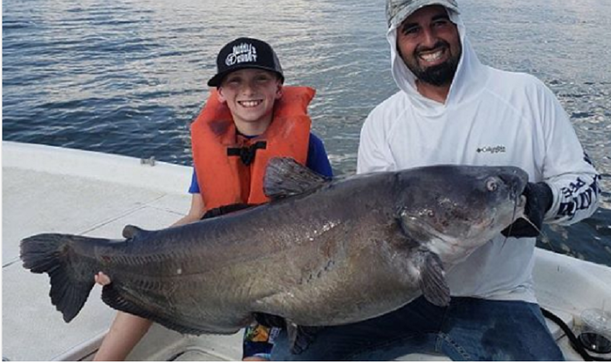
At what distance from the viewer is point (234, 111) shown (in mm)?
3666

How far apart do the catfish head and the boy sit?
46.1 inches

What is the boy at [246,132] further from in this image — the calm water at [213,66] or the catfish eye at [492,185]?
the calm water at [213,66]

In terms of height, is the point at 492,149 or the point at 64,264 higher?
the point at 492,149

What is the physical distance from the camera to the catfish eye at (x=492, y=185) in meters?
2.59

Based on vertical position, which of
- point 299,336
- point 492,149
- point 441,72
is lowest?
point 299,336

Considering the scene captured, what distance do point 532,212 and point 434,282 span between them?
0.56 metres

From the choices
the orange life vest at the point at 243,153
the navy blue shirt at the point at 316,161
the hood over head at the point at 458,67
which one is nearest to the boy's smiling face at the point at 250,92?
the orange life vest at the point at 243,153

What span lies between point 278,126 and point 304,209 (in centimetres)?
114

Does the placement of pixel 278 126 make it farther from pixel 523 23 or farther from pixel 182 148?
pixel 523 23

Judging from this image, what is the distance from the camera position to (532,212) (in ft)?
8.65

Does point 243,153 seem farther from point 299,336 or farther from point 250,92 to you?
point 299,336

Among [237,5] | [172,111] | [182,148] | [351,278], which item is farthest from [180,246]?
[237,5]

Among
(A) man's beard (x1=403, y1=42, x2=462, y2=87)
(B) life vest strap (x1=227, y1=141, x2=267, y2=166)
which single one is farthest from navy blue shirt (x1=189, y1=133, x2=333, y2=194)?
(A) man's beard (x1=403, y1=42, x2=462, y2=87)

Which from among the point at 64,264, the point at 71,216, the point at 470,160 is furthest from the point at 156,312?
the point at 71,216
